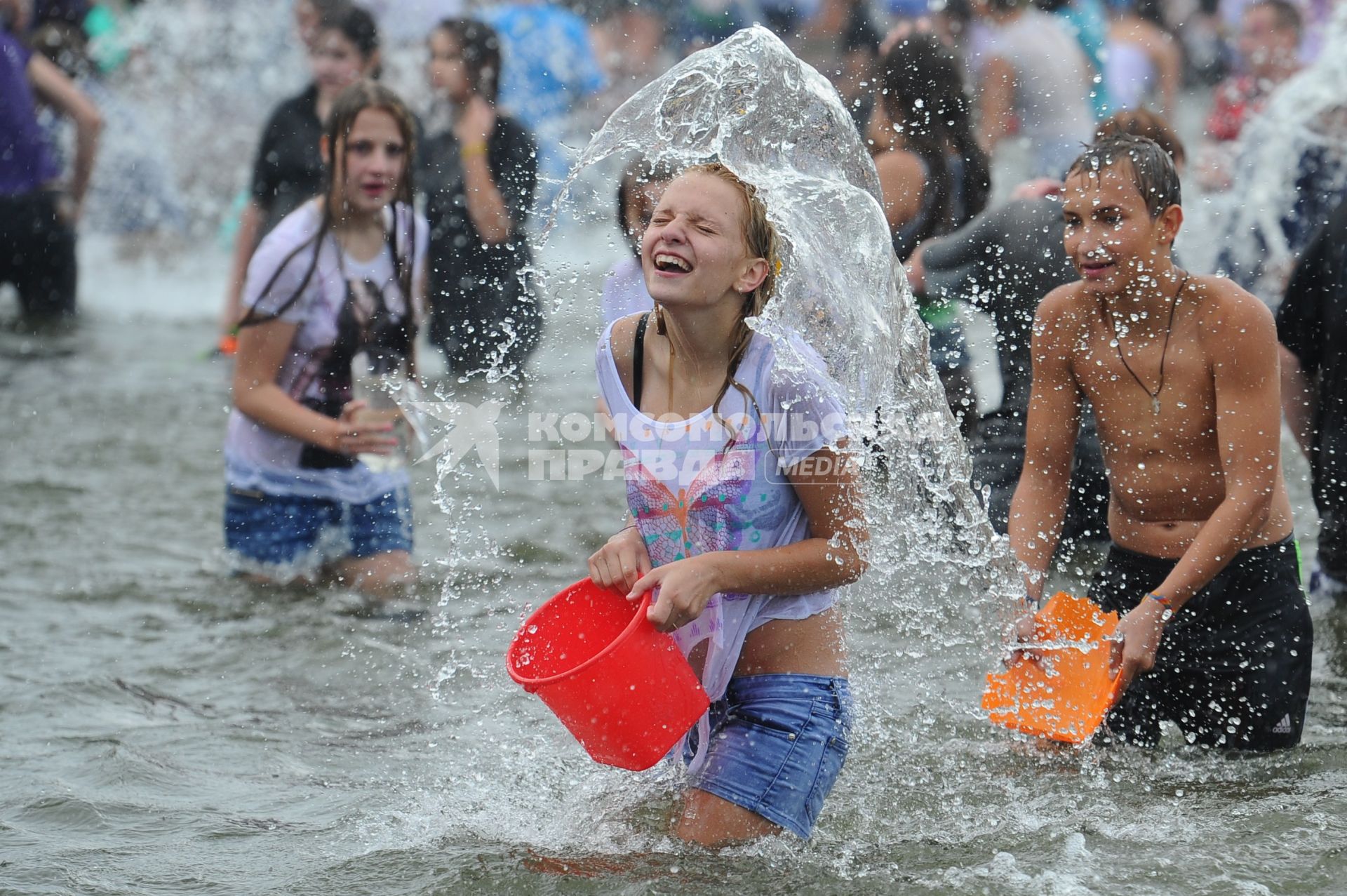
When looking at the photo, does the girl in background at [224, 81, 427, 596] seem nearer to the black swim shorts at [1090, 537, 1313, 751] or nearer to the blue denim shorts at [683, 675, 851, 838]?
the blue denim shorts at [683, 675, 851, 838]

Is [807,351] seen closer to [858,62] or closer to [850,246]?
[850,246]

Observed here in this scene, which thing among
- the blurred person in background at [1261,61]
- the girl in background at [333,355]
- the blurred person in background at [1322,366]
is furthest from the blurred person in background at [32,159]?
the blurred person in background at [1322,366]

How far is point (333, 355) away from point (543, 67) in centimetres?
570

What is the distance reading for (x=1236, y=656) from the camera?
→ 147 inches

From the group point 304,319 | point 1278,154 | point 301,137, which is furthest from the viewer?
point 1278,154

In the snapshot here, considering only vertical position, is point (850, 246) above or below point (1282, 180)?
below

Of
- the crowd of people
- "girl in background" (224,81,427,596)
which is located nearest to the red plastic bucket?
the crowd of people

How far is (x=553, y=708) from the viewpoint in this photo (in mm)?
3100

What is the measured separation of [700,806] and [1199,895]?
986 mm

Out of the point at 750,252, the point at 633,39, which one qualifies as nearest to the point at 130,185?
the point at 633,39

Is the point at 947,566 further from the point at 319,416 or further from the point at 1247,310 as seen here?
the point at 319,416

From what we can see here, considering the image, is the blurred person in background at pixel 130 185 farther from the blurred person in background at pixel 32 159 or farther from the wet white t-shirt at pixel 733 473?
the wet white t-shirt at pixel 733 473

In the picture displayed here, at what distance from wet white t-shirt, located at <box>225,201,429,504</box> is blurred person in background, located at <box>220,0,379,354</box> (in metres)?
1.75

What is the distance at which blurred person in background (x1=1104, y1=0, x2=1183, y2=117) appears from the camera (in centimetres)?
1111
